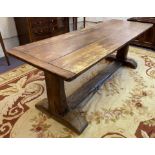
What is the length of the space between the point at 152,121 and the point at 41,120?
939 millimetres

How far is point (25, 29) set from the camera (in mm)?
2453

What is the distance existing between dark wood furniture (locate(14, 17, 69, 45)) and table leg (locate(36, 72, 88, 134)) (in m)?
1.43

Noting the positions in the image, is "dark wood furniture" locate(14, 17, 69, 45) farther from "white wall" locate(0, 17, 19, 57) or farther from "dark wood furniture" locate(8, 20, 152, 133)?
"dark wood furniture" locate(8, 20, 152, 133)

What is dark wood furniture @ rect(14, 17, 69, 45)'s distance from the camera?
7.92ft

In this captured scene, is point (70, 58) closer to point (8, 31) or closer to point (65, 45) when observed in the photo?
point (65, 45)

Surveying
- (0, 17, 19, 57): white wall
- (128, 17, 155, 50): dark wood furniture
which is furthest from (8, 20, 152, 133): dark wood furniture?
(0, 17, 19, 57): white wall

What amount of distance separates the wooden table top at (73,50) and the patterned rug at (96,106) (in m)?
0.55

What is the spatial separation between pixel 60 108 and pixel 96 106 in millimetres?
378

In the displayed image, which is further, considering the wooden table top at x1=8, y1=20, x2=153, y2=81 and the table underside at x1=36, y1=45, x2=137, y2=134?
the table underside at x1=36, y1=45, x2=137, y2=134

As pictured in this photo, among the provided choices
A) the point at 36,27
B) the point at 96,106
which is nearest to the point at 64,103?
the point at 96,106

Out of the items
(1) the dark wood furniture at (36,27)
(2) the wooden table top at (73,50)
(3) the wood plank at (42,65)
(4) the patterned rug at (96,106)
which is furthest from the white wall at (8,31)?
(3) the wood plank at (42,65)

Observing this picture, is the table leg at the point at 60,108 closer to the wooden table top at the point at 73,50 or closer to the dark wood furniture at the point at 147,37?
the wooden table top at the point at 73,50
